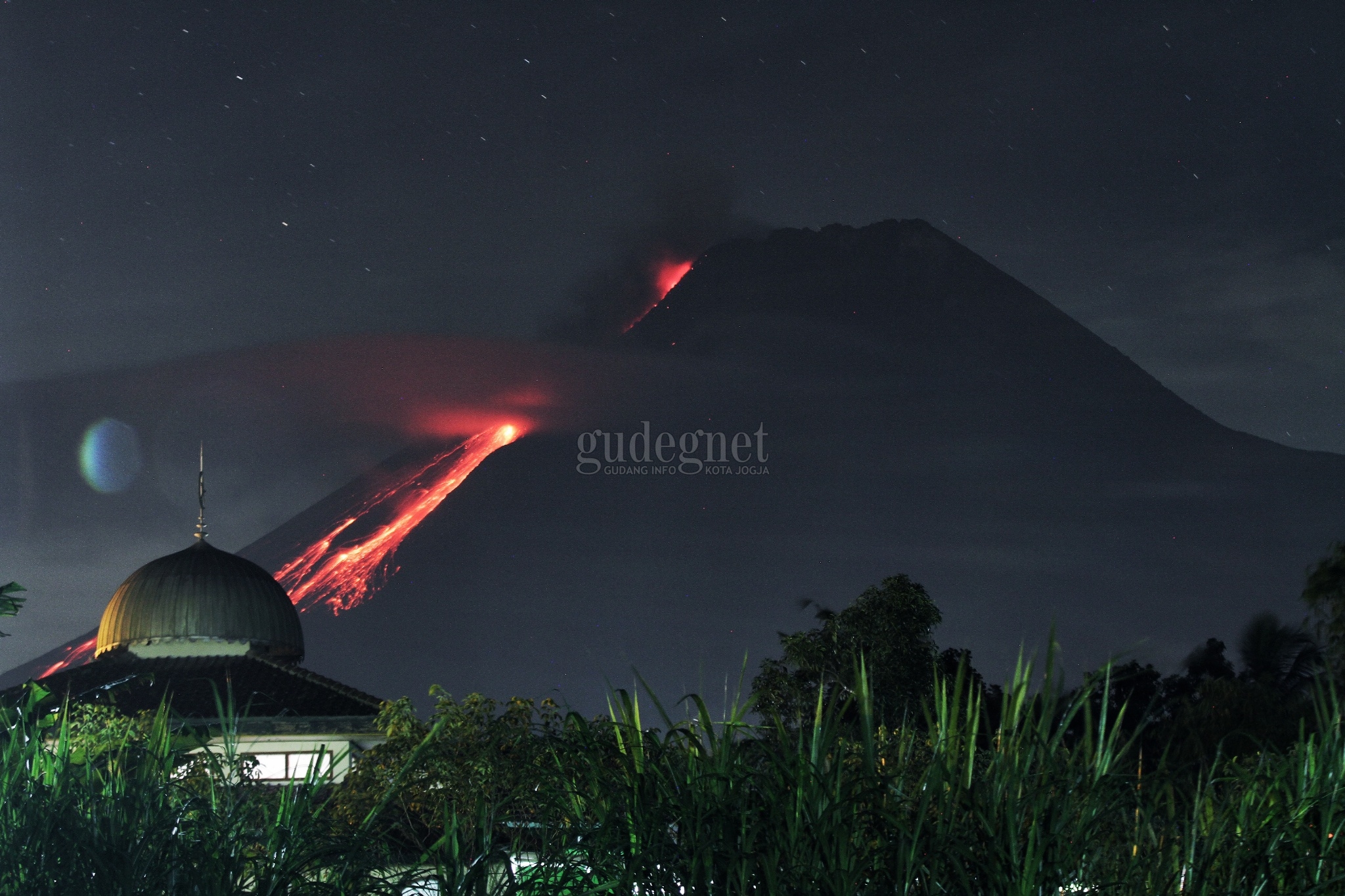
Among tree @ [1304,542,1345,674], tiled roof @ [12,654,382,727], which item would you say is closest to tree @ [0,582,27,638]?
tiled roof @ [12,654,382,727]

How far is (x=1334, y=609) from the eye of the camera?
32125 millimetres

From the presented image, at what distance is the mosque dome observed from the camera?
3762 centimetres

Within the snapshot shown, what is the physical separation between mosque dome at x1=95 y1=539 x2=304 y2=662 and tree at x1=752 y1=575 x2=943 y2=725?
14.7m

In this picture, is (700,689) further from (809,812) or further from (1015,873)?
(1015,873)

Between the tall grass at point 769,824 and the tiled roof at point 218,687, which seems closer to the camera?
the tall grass at point 769,824

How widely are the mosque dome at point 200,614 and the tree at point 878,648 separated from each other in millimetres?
14728

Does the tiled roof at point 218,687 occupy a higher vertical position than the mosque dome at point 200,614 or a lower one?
lower

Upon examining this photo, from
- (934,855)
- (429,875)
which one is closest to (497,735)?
(429,875)

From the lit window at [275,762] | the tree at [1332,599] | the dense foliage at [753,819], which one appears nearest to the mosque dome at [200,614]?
the lit window at [275,762]

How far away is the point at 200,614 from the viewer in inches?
1484

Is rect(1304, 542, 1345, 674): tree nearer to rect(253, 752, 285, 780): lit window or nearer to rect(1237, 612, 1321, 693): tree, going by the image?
rect(1237, 612, 1321, 693): tree

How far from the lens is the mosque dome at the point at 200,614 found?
3762 centimetres

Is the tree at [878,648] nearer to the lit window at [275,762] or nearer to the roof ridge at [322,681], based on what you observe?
the roof ridge at [322,681]

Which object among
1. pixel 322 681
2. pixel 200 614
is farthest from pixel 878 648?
pixel 200 614
